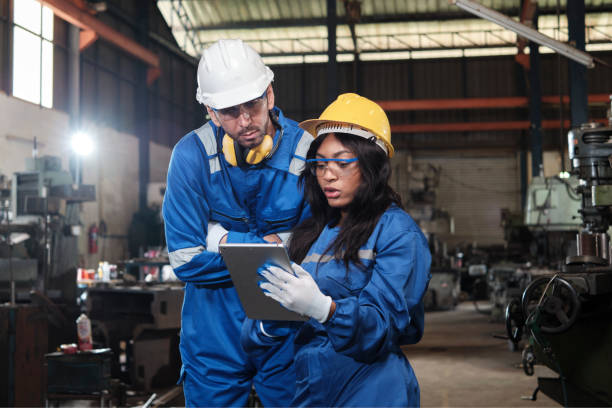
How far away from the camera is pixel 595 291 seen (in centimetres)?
288

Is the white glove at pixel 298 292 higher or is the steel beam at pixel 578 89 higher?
the steel beam at pixel 578 89

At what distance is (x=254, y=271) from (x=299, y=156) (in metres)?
0.74

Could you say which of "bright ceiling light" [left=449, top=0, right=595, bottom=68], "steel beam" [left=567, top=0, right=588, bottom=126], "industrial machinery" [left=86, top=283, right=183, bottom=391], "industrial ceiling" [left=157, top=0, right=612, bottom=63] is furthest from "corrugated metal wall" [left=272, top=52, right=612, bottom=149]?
"industrial machinery" [left=86, top=283, right=183, bottom=391]

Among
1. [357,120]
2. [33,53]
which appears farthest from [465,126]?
[357,120]

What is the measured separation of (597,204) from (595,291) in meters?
1.00

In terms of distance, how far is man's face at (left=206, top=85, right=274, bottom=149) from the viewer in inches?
78.4

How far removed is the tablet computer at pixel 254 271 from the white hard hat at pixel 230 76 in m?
0.64

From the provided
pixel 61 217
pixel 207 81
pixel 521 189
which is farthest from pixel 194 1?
pixel 207 81

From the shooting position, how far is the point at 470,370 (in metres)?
6.67

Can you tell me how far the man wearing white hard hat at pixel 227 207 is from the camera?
79.0 inches

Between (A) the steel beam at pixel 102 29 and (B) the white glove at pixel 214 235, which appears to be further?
(A) the steel beam at pixel 102 29

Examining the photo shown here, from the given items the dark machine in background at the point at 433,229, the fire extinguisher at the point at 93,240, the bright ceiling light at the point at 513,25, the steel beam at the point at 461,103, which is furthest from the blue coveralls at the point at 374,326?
the steel beam at the point at 461,103

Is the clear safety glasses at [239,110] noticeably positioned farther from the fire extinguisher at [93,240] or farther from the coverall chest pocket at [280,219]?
the fire extinguisher at [93,240]

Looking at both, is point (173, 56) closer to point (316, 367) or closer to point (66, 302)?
point (66, 302)
